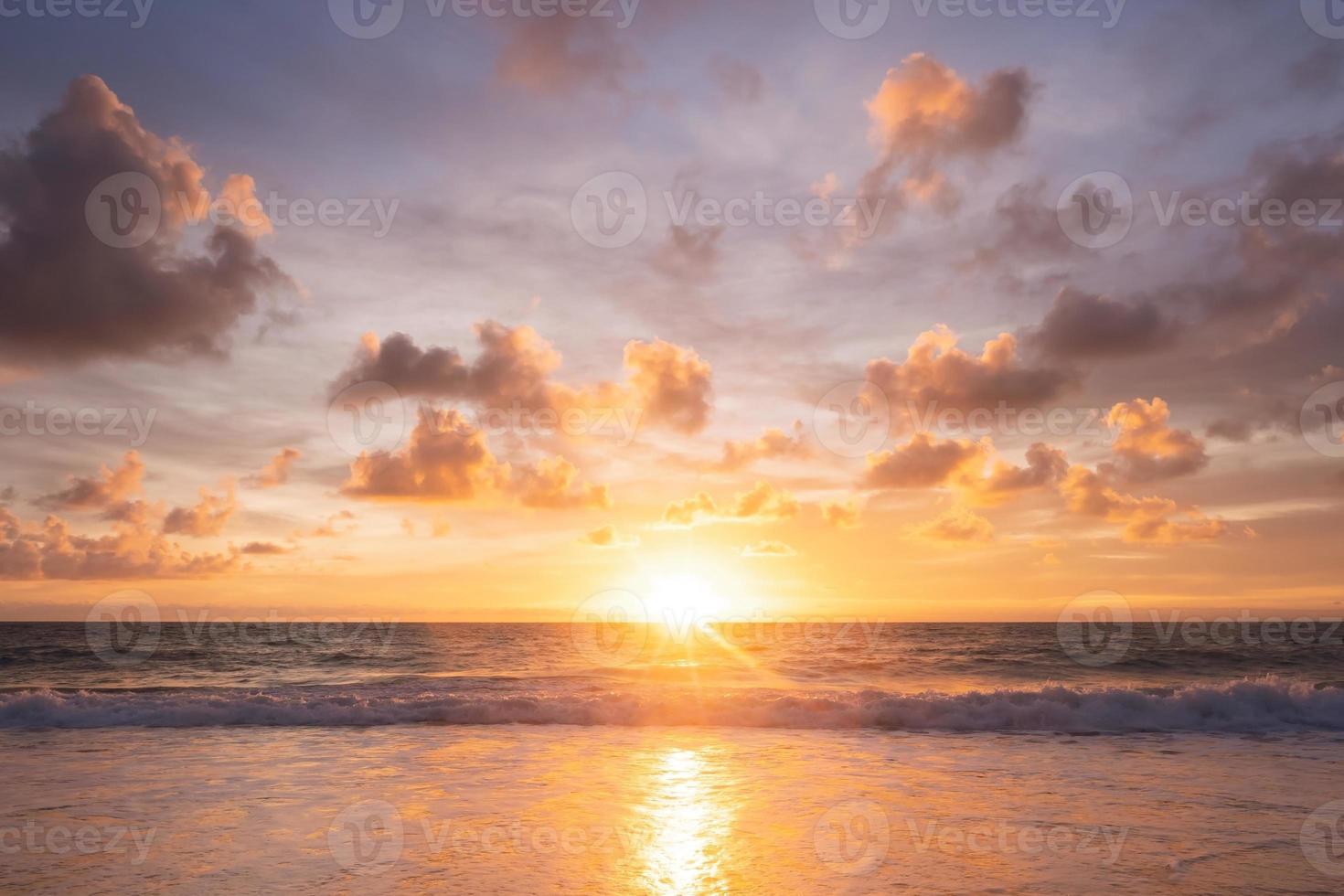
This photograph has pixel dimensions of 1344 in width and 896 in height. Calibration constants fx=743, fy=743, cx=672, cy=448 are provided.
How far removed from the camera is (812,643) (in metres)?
56.3

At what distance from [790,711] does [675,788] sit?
10.2 meters

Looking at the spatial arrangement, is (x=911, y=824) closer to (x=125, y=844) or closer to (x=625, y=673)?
(x=125, y=844)

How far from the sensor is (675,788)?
13.6 m

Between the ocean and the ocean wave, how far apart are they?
10 centimetres

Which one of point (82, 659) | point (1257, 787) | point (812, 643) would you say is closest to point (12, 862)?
point (1257, 787)

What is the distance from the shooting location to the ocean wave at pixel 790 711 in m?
21.8

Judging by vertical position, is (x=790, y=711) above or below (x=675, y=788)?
below

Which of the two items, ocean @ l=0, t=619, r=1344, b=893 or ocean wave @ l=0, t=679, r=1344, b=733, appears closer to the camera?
ocean @ l=0, t=619, r=1344, b=893

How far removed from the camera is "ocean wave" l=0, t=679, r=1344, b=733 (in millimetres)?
21844

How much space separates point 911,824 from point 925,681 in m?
25.5

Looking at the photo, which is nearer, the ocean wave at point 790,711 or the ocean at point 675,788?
the ocean at point 675,788

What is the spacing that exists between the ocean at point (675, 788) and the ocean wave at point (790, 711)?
0.10 meters

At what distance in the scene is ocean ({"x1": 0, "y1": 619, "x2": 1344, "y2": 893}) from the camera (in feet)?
29.9

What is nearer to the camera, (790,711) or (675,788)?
(675,788)
